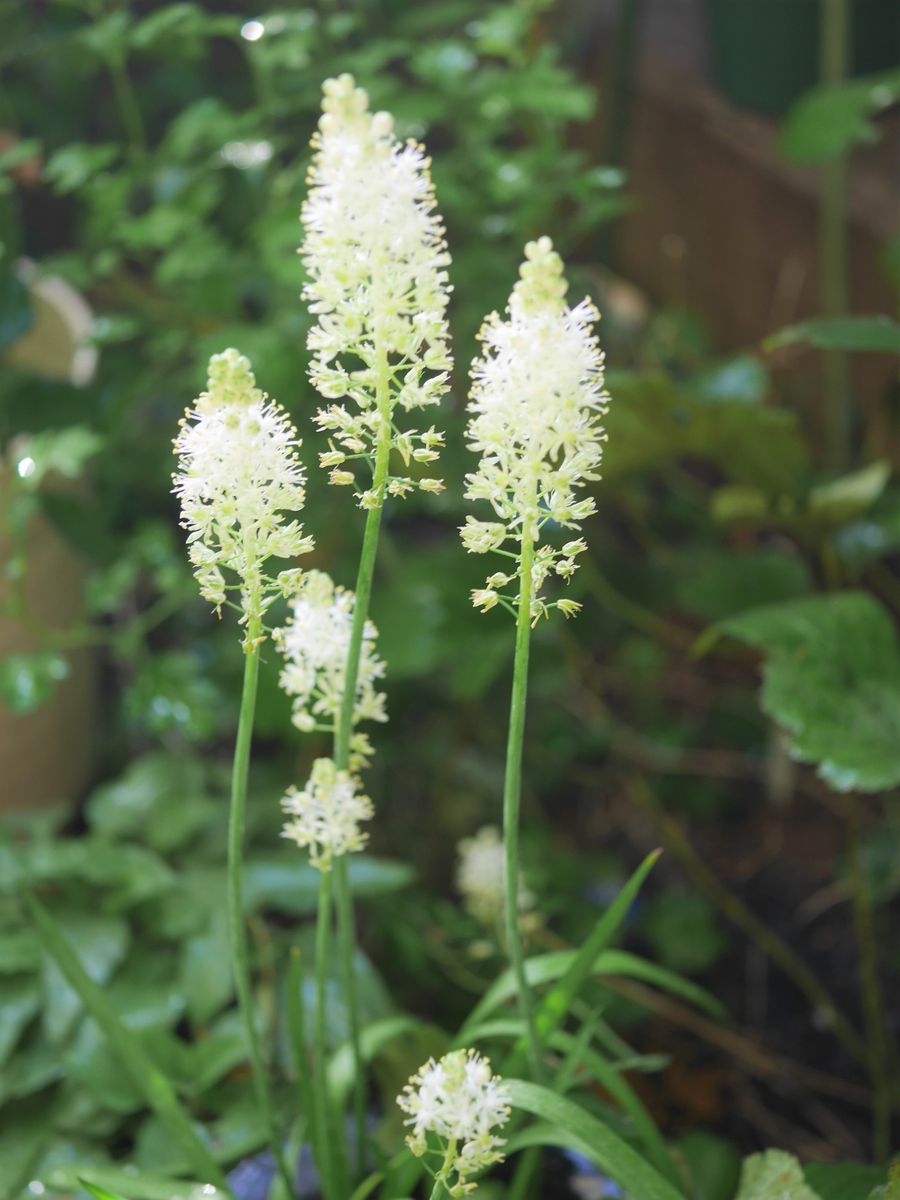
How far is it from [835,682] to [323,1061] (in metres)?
0.40

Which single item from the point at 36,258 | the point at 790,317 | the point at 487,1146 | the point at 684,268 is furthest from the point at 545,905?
the point at 684,268

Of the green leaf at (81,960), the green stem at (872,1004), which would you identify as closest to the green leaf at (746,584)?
the green stem at (872,1004)

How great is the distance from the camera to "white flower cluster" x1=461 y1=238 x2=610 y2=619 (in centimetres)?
42

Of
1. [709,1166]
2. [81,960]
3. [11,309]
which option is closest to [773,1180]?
[709,1166]

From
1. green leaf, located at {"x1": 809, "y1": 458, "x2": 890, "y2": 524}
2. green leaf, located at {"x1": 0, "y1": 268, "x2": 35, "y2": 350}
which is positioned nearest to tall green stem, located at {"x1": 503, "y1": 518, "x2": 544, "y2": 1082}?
green leaf, located at {"x1": 809, "y1": 458, "x2": 890, "y2": 524}

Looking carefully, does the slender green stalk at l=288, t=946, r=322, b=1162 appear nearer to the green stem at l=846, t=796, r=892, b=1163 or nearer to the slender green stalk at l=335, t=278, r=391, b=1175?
the slender green stalk at l=335, t=278, r=391, b=1175

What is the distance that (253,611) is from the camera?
1.50 feet

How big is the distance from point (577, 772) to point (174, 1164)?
694mm

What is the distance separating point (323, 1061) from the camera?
607 mm

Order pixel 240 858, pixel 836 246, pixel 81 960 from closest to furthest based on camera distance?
pixel 240 858 < pixel 81 960 < pixel 836 246

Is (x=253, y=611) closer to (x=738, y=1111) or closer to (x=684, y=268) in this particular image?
(x=738, y=1111)

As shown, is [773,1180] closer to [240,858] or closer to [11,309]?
[240,858]

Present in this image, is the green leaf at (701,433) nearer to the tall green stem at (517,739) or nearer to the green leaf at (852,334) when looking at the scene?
the green leaf at (852,334)

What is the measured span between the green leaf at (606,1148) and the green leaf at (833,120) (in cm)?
84
